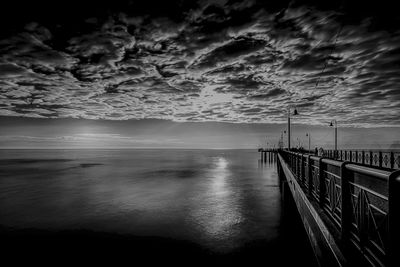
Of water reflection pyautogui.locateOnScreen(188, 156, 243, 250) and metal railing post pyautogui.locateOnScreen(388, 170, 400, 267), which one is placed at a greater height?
metal railing post pyautogui.locateOnScreen(388, 170, 400, 267)

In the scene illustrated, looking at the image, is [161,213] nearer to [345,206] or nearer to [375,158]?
[345,206]

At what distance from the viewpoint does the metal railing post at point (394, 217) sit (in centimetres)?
248

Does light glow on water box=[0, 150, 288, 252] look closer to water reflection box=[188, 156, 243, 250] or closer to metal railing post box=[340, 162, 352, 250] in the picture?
water reflection box=[188, 156, 243, 250]

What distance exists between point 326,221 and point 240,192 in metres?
18.4

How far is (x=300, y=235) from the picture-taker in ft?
35.5

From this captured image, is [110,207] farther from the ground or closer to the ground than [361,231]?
closer to the ground

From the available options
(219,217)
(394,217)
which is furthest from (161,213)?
(394,217)

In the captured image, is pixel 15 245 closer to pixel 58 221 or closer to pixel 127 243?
pixel 58 221

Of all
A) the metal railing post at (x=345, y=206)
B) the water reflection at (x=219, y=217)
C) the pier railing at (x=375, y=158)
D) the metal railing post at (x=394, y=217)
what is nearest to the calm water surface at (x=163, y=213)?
the water reflection at (x=219, y=217)

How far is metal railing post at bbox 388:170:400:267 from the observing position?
97.5 inches

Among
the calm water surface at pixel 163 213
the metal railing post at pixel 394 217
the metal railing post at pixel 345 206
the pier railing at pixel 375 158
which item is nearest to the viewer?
the metal railing post at pixel 394 217

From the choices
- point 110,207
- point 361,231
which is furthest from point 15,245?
point 361,231

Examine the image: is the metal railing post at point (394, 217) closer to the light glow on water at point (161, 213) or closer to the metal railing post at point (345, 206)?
the metal railing post at point (345, 206)

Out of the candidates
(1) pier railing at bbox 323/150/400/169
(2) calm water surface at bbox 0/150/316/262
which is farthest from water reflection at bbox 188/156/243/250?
(1) pier railing at bbox 323/150/400/169
